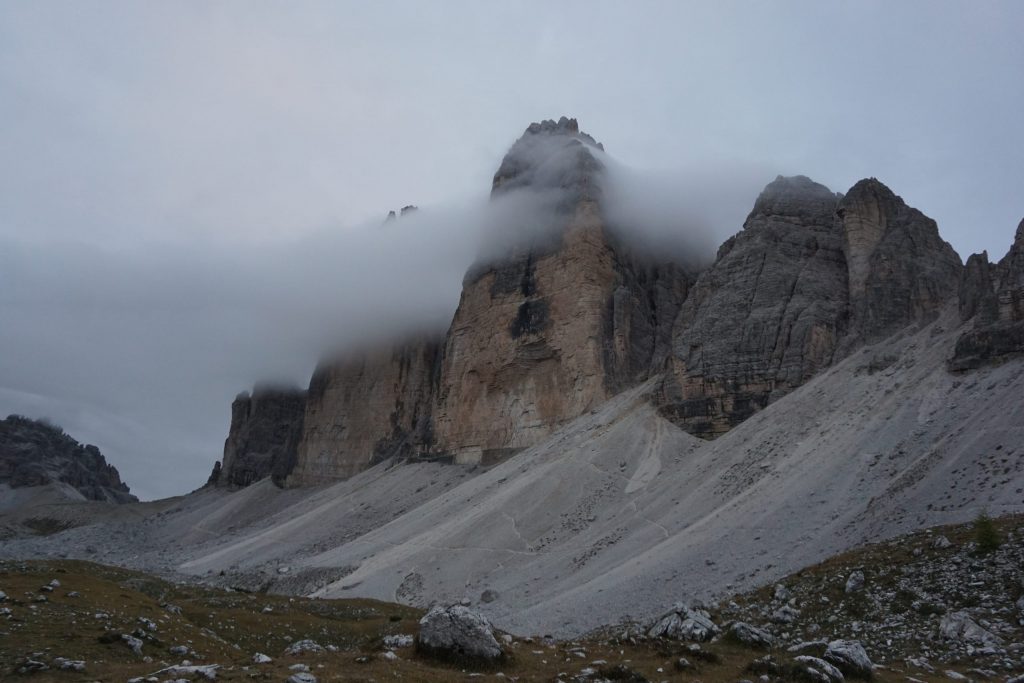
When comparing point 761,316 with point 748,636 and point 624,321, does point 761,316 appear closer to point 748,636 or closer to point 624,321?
point 624,321

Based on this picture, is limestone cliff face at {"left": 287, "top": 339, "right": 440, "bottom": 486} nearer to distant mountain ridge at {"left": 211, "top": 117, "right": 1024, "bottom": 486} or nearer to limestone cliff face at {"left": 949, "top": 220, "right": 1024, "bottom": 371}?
distant mountain ridge at {"left": 211, "top": 117, "right": 1024, "bottom": 486}

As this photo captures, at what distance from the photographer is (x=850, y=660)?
15914 millimetres

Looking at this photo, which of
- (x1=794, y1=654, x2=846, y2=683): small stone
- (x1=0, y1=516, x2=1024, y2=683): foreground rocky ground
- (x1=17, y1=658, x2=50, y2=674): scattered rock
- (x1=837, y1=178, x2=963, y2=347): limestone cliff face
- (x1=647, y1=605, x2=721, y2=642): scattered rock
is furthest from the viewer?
(x1=837, y1=178, x2=963, y2=347): limestone cliff face

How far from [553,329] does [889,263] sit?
4005cm

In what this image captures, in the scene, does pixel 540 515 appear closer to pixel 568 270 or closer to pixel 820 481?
pixel 820 481

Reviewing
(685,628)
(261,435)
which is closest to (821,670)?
(685,628)

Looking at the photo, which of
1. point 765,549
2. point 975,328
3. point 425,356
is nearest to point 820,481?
point 765,549

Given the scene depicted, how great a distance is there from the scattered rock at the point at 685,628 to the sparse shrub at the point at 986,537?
380 inches

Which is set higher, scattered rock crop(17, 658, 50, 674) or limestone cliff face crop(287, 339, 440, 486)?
limestone cliff face crop(287, 339, 440, 486)

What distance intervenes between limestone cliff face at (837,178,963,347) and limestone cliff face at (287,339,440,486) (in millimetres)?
70081

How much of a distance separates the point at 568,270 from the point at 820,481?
56531mm

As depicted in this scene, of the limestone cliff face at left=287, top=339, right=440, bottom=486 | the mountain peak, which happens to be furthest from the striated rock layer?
the limestone cliff face at left=287, top=339, right=440, bottom=486

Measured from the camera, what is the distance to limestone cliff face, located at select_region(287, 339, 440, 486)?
416 feet

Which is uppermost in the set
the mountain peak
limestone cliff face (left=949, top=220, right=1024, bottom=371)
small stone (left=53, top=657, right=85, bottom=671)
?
the mountain peak
